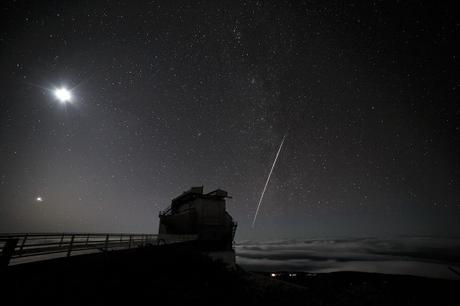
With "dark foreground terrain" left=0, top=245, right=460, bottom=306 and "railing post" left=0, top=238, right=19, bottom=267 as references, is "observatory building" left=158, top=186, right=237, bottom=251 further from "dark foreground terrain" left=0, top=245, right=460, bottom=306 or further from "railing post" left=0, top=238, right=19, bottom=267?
"railing post" left=0, top=238, right=19, bottom=267

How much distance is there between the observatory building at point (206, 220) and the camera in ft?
83.5

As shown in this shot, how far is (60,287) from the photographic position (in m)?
6.48

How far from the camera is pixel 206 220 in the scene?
26078 mm

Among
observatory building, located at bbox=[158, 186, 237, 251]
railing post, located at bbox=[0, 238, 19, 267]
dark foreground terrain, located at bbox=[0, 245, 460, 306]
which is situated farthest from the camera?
observatory building, located at bbox=[158, 186, 237, 251]

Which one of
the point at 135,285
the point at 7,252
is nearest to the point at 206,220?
the point at 135,285

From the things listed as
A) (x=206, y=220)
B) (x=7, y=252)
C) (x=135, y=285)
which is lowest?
(x=135, y=285)

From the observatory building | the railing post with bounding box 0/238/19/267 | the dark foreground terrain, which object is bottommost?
the dark foreground terrain

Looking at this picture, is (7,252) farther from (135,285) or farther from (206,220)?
(206,220)

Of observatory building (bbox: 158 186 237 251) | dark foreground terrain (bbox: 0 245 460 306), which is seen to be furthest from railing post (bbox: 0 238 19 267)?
observatory building (bbox: 158 186 237 251)

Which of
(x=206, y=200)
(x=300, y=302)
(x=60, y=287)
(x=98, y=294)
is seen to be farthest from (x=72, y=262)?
(x=206, y=200)

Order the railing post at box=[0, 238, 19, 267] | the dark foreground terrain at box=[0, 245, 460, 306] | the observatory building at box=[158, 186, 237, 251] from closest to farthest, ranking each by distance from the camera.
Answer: the dark foreground terrain at box=[0, 245, 460, 306], the railing post at box=[0, 238, 19, 267], the observatory building at box=[158, 186, 237, 251]

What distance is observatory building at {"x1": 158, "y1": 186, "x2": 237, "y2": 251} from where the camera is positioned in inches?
1002

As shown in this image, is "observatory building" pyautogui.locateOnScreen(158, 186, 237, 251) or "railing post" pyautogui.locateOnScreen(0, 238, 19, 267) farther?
"observatory building" pyautogui.locateOnScreen(158, 186, 237, 251)

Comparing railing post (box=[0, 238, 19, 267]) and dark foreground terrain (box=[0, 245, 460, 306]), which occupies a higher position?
railing post (box=[0, 238, 19, 267])
